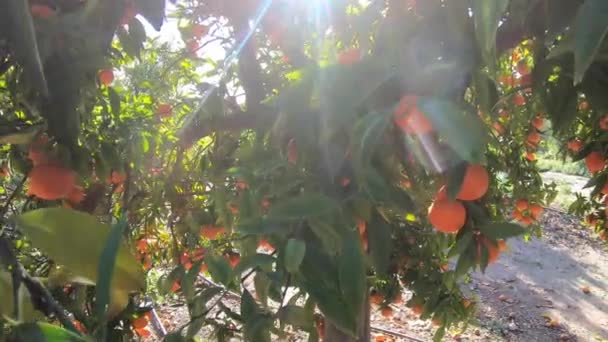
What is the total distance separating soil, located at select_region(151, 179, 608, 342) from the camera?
350cm

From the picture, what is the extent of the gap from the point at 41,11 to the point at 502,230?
714 millimetres

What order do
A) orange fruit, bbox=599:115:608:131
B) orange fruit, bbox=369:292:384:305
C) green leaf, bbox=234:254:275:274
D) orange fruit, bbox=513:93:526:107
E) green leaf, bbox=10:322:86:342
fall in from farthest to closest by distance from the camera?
orange fruit, bbox=369:292:384:305 < orange fruit, bbox=513:93:526:107 < orange fruit, bbox=599:115:608:131 < green leaf, bbox=234:254:275:274 < green leaf, bbox=10:322:86:342

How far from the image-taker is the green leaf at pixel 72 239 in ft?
1.13

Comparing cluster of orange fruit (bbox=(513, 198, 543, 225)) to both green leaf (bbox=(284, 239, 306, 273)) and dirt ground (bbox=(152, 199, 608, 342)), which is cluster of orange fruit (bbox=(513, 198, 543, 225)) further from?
green leaf (bbox=(284, 239, 306, 273))

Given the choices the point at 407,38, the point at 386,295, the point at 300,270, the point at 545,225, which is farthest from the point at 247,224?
the point at 545,225

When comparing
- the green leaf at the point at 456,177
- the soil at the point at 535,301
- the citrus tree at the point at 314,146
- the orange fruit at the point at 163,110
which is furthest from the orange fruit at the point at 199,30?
the soil at the point at 535,301

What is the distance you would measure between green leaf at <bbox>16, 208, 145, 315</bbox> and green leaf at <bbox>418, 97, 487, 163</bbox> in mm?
282

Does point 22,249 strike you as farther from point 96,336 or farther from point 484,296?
point 484,296

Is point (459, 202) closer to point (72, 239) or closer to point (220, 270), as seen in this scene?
point (220, 270)

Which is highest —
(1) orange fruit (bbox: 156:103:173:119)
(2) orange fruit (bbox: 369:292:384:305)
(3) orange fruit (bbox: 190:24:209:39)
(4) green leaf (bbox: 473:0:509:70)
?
(3) orange fruit (bbox: 190:24:209:39)

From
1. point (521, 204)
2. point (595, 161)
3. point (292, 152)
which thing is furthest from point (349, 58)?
point (521, 204)

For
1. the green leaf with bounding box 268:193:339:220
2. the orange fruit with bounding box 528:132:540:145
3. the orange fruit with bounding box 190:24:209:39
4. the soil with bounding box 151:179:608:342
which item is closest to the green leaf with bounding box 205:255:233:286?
the green leaf with bounding box 268:193:339:220

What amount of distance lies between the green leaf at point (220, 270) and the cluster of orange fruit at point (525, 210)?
1927mm

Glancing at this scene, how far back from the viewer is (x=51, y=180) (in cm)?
84
